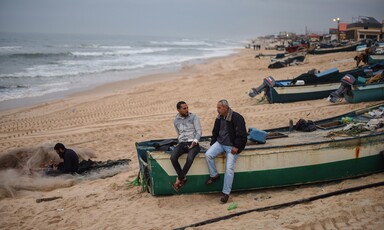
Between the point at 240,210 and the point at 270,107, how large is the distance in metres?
8.26

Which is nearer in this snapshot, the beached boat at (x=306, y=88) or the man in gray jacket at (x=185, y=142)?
the man in gray jacket at (x=185, y=142)

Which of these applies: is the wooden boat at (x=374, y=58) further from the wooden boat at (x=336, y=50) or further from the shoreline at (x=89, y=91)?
the wooden boat at (x=336, y=50)

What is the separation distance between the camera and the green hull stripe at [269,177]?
Result: 253 inches

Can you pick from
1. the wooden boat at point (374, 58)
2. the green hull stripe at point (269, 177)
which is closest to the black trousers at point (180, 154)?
the green hull stripe at point (269, 177)

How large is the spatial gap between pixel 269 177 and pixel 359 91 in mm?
7686

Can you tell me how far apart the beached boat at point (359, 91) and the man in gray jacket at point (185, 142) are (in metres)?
8.02

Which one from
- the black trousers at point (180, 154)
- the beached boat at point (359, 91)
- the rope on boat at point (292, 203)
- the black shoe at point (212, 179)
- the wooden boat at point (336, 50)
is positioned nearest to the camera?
the rope on boat at point (292, 203)

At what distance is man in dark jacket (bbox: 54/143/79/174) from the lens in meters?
7.85

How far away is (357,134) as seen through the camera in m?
7.23

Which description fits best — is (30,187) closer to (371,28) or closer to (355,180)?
(355,180)

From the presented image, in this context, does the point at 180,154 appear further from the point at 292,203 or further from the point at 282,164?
the point at 292,203

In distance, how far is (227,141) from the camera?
6168mm

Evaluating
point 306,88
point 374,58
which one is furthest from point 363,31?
point 306,88

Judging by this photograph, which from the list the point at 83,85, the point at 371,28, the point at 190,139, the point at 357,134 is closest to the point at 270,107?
the point at 357,134
